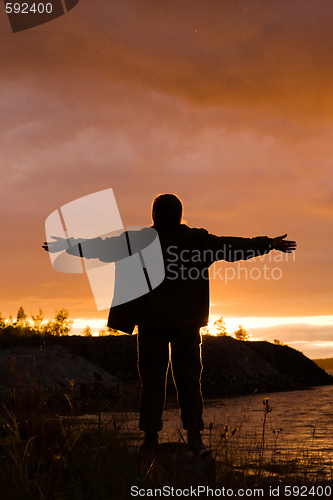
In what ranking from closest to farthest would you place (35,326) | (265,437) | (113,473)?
(113,473) → (265,437) → (35,326)

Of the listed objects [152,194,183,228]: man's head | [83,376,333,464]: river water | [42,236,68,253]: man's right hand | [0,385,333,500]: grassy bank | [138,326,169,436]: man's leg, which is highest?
[152,194,183,228]: man's head

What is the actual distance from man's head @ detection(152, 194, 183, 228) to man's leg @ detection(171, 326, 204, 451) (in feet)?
3.10

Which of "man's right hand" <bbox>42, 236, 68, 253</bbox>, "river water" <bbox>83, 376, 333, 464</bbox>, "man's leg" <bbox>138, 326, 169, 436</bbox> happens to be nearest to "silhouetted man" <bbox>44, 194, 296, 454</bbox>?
"man's leg" <bbox>138, 326, 169, 436</bbox>

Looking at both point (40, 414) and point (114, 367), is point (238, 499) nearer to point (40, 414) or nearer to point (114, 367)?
point (40, 414)

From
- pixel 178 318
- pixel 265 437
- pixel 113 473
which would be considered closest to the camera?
pixel 113 473

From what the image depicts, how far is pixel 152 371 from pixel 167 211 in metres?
1.38

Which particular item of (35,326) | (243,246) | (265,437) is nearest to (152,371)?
(243,246)

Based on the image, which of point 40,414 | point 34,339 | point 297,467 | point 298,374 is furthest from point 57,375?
point 298,374

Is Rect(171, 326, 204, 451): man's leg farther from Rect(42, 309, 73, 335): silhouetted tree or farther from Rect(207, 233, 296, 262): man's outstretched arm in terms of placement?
Rect(42, 309, 73, 335): silhouetted tree

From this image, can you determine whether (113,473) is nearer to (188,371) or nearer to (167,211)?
(188,371)

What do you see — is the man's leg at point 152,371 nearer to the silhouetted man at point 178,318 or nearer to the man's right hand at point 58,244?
the silhouetted man at point 178,318

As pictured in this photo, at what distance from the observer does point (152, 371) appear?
3590 mm

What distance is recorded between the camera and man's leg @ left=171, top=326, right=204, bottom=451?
355cm

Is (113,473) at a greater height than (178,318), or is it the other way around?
(178,318)
